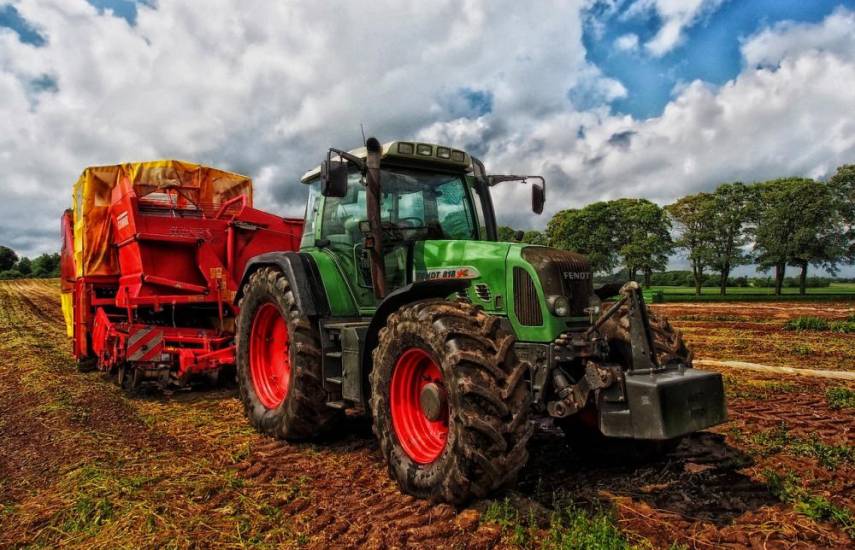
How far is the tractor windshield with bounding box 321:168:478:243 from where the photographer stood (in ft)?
17.8

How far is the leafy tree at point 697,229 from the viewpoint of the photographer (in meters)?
47.2

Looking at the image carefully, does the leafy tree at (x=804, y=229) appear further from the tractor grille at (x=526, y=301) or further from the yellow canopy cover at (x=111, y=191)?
the tractor grille at (x=526, y=301)

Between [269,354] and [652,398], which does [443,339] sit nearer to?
[652,398]

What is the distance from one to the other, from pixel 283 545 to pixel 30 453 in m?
3.39

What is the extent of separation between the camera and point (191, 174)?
986cm

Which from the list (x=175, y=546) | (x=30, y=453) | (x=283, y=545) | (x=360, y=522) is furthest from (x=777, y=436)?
(x=30, y=453)

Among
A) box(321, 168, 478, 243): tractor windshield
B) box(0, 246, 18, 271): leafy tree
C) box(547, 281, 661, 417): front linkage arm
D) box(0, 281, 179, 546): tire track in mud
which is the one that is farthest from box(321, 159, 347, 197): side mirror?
box(0, 246, 18, 271): leafy tree

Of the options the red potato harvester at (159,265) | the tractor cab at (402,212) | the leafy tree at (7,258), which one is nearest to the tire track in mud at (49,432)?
the red potato harvester at (159,265)

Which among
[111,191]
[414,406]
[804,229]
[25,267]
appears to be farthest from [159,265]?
[25,267]

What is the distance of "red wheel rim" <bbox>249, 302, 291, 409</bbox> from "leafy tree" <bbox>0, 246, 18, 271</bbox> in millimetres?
83747

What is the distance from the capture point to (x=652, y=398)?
3574mm

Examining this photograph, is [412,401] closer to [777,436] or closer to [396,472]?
[396,472]

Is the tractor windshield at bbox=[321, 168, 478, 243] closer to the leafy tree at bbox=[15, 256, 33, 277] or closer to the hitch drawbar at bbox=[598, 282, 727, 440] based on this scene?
the hitch drawbar at bbox=[598, 282, 727, 440]

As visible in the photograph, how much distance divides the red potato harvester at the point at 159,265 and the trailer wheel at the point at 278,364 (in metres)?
1.32
